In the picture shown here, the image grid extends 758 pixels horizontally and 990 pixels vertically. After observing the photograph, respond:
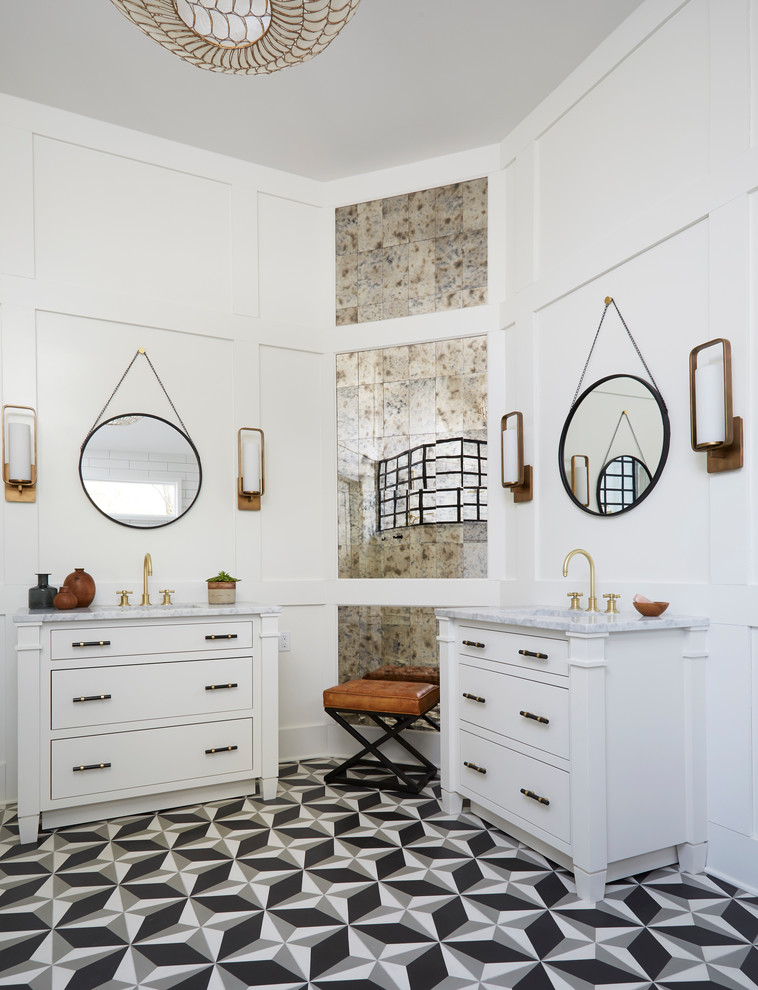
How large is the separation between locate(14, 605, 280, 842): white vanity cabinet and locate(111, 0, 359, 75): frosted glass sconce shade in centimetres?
228

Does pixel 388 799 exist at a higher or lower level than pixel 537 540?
lower

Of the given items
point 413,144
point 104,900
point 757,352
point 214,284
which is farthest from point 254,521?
point 757,352

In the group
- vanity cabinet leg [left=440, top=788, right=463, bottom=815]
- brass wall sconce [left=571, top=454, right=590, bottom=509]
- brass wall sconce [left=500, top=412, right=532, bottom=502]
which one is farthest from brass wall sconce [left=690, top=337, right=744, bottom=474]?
vanity cabinet leg [left=440, top=788, right=463, bottom=815]

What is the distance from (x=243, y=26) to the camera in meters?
2.34

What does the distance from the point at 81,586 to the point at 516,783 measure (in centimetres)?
220

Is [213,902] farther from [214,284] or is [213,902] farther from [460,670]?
[214,284]

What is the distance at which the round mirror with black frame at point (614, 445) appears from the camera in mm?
2777

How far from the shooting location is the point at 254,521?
13.2ft

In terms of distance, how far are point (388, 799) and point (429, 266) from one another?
292 centimetres

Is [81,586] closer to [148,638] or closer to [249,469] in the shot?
[148,638]

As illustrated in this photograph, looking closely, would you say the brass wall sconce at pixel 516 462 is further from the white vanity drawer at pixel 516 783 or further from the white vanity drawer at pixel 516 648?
the white vanity drawer at pixel 516 783

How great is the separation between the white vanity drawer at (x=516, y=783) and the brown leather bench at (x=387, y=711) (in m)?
0.33

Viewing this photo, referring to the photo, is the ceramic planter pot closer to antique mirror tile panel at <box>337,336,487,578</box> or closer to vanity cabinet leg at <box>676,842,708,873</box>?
antique mirror tile panel at <box>337,336,487,578</box>

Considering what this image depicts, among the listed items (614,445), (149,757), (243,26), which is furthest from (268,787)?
(243,26)
